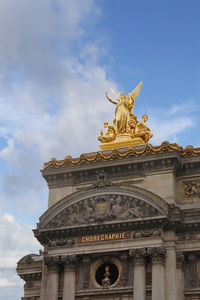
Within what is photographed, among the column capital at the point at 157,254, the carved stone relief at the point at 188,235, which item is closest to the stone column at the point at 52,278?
the column capital at the point at 157,254

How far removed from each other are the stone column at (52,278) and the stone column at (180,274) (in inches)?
294

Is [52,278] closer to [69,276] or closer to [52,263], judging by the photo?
[52,263]

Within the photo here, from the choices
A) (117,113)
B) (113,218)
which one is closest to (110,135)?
(117,113)

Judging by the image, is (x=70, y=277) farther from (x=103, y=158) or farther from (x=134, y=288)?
(x=103, y=158)

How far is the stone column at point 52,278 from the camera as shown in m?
36.5

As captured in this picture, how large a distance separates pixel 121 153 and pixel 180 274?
8793 mm

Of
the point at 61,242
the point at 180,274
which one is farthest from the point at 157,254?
the point at 61,242

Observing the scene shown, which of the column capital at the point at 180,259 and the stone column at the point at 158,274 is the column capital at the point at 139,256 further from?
the column capital at the point at 180,259

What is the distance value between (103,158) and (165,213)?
20.6ft

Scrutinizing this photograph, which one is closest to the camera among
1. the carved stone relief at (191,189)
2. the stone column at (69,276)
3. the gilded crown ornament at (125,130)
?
the stone column at (69,276)

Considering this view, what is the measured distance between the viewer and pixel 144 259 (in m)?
35.5

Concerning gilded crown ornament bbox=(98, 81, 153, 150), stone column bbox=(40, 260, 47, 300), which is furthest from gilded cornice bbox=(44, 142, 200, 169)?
stone column bbox=(40, 260, 47, 300)

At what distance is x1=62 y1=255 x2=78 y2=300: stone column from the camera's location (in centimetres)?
3612

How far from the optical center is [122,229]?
36500mm
